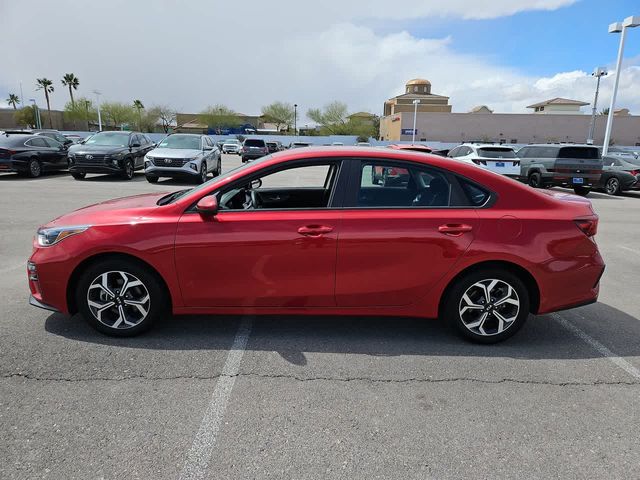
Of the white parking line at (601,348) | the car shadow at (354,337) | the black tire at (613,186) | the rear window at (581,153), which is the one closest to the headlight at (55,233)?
the car shadow at (354,337)

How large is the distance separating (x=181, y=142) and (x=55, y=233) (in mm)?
13055

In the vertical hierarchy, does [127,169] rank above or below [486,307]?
above

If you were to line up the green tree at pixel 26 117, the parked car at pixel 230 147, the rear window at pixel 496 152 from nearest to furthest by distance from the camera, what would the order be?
the rear window at pixel 496 152 < the parked car at pixel 230 147 < the green tree at pixel 26 117

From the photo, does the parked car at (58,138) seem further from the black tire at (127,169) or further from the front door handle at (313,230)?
the front door handle at (313,230)

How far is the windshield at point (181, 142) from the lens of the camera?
15695mm

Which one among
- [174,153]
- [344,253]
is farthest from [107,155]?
[344,253]

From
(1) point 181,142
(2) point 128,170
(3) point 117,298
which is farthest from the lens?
(2) point 128,170

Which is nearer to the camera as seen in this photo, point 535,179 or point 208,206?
point 208,206

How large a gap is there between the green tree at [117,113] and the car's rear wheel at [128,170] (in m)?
76.4

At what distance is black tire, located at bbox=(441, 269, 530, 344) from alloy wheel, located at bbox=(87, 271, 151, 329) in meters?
2.53

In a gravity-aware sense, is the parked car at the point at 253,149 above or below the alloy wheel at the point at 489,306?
above

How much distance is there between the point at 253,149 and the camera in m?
31.7

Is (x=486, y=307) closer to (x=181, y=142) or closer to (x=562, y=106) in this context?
(x=181, y=142)

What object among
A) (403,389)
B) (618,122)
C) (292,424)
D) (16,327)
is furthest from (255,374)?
(618,122)
